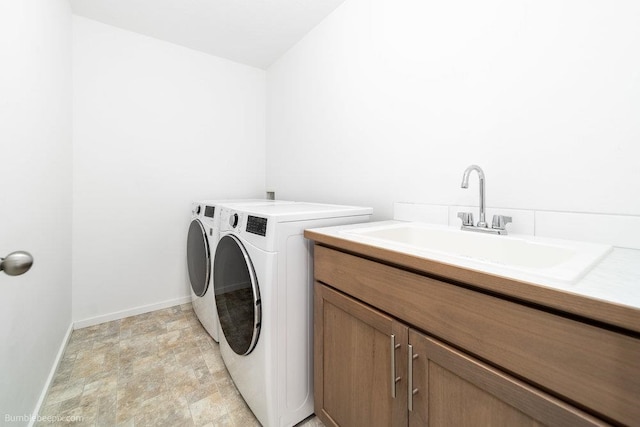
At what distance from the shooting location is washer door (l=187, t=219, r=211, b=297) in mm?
1767

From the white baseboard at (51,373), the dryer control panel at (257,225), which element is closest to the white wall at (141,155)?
the white baseboard at (51,373)

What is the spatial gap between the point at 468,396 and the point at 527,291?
31 cm

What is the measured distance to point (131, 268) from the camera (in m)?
2.19

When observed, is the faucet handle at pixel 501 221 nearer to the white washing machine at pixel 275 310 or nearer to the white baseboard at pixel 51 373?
the white washing machine at pixel 275 310

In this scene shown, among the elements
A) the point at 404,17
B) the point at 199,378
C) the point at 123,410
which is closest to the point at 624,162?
the point at 404,17

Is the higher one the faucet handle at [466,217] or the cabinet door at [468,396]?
the faucet handle at [466,217]

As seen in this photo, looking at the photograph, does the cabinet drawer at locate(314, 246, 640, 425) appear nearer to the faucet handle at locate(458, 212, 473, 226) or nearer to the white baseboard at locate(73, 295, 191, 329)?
the faucet handle at locate(458, 212, 473, 226)

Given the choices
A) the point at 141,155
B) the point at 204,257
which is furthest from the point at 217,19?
the point at 204,257

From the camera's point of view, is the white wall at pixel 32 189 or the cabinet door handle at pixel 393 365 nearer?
the cabinet door handle at pixel 393 365

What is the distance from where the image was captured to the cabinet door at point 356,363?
0.77 metres

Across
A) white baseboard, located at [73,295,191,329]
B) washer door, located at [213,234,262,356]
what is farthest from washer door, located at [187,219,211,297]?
white baseboard, located at [73,295,191,329]

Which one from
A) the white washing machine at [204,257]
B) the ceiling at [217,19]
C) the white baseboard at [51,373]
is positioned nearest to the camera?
the white baseboard at [51,373]

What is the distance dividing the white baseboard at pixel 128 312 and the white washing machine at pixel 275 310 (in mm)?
1421

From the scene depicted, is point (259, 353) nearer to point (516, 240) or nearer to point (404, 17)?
point (516, 240)
